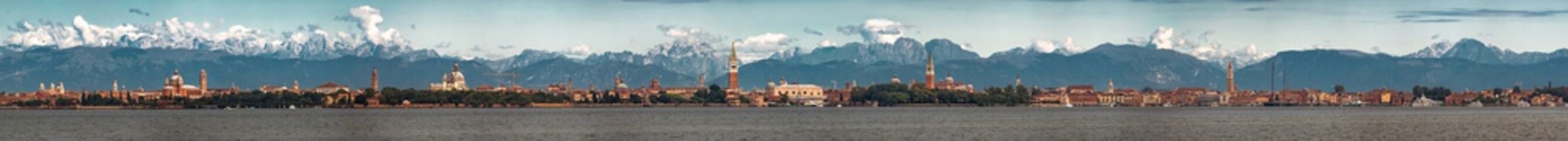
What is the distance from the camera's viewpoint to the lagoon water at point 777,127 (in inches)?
4080

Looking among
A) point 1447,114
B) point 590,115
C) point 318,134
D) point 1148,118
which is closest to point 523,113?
point 590,115

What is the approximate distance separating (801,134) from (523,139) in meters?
12.3

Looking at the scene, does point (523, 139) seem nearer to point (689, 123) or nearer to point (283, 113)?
point (689, 123)

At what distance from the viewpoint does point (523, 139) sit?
3888 inches

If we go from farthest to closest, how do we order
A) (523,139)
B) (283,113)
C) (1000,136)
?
(283,113) → (1000,136) → (523,139)

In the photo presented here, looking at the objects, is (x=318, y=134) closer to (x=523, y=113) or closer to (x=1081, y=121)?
(x=1081, y=121)

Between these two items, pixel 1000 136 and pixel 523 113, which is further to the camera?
pixel 523 113

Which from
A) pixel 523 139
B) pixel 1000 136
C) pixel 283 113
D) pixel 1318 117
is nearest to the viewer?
pixel 523 139

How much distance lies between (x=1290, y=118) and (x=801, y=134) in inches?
2053

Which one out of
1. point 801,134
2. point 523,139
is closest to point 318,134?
point 523,139

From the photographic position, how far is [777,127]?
122 meters

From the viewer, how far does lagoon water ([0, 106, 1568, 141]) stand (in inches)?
4080

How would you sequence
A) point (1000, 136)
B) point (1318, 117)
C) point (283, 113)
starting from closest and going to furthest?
point (1000, 136) → point (1318, 117) → point (283, 113)

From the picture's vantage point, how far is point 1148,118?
499ft
